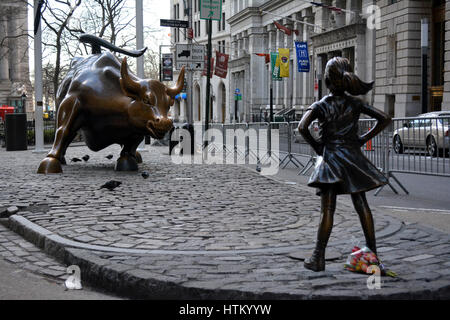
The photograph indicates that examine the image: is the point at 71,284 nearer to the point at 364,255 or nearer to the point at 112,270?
the point at 112,270

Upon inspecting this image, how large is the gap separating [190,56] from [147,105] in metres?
6.67

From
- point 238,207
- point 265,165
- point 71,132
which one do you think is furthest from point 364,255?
point 265,165

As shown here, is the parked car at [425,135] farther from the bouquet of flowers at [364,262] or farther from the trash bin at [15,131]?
the trash bin at [15,131]

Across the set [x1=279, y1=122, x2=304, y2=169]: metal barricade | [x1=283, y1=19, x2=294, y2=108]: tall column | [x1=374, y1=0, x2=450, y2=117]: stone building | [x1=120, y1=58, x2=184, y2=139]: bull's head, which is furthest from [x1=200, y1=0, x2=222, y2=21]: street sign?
[x1=283, y1=19, x2=294, y2=108]: tall column

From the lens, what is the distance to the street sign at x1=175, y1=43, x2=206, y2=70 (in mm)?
18031

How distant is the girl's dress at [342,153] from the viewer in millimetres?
4656

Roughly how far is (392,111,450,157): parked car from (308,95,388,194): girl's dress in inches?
196

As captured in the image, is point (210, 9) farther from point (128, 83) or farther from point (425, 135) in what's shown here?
point (425, 135)

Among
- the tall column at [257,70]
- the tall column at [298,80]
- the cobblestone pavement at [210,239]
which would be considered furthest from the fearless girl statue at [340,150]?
the tall column at [257,70]

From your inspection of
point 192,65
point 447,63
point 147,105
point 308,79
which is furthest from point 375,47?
point 147,105

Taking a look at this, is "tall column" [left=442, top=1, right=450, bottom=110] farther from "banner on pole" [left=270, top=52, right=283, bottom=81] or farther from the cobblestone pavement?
the cobblestone pavement
